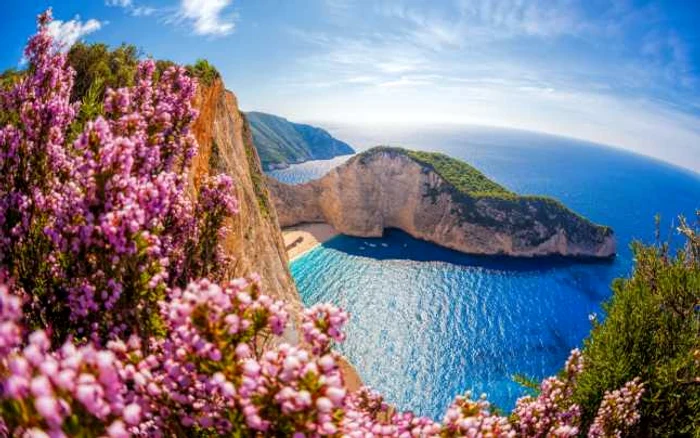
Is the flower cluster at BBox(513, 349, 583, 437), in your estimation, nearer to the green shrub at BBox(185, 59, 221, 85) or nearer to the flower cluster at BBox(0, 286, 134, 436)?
the flower cluster at BBox(0, 286, 134, 436)

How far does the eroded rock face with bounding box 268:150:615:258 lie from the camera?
3255 inches

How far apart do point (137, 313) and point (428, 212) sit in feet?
277

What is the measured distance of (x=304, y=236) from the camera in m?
84.8

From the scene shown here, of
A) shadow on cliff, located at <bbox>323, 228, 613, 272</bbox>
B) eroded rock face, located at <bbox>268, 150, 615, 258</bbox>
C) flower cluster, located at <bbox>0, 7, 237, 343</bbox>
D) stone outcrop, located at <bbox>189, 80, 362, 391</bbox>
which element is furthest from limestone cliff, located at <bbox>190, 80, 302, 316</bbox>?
eroded rock face, located at <bbox>268, 150, 615, 258</bbox>

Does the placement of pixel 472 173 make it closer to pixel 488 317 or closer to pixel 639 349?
pixel 488 317

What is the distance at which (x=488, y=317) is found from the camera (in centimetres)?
5784

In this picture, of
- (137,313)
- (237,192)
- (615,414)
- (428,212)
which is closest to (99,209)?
(137,313)

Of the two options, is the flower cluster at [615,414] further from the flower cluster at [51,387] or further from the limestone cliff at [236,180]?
the limestone cliff at [236,180]

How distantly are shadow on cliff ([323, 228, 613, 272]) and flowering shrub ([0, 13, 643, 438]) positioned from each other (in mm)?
69849

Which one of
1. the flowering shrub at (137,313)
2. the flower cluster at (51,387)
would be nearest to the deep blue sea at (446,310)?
the flowering shrub at (137,313)

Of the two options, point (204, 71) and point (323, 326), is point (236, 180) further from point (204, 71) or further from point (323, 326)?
point (323, 326)

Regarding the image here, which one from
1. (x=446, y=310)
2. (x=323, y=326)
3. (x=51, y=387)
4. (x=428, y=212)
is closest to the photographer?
(x=51, y=387)

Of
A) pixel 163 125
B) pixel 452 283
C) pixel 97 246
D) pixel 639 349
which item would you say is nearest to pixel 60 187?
pixel 163 125

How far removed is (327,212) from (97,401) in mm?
89695
